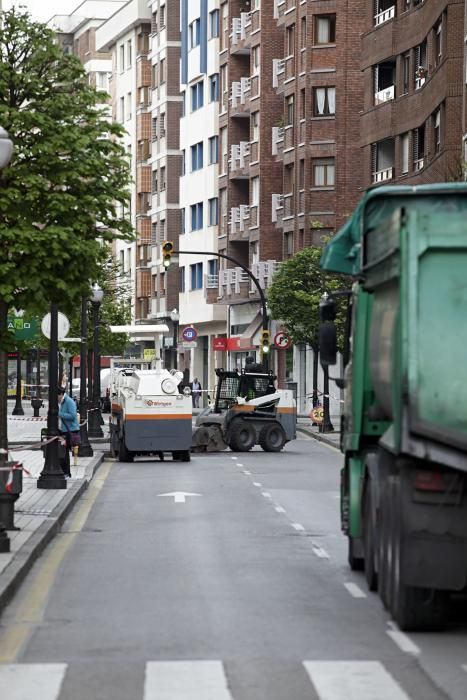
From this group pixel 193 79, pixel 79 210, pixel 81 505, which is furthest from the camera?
pixel 193 79

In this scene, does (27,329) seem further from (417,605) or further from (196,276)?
(196,276)

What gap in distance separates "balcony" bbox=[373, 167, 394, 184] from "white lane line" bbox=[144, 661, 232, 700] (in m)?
50.2

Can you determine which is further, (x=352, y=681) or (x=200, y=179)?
(x=200, y=179)

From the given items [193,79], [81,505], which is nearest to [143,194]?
[193,79]

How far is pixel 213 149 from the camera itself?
9244 centimetres

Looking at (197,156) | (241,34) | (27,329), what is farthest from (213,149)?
(27,329)

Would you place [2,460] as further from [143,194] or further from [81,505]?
[143,194]

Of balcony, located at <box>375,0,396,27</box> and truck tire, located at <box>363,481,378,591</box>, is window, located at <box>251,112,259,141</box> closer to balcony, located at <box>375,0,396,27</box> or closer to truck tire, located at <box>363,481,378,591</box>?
balcony, located at <box>375,0,396,27</box>

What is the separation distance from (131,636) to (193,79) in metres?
86.1

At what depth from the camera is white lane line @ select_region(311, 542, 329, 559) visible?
61.6 ft

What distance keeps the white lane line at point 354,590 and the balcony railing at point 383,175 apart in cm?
4532

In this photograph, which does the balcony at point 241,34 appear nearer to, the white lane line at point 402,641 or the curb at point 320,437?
the curb at point 320,437

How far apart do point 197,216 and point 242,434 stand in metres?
50.2

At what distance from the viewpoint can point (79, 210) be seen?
76.5ft
